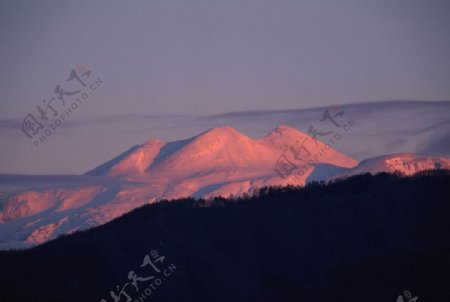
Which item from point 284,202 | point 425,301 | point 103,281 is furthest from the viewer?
point 284,202

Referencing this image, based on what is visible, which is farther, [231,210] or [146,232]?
[231,210]

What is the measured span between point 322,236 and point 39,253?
3730 cm

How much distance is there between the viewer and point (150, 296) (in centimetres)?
13150

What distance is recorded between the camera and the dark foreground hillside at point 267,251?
132 m

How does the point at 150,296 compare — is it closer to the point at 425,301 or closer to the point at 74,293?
the point at 74,293

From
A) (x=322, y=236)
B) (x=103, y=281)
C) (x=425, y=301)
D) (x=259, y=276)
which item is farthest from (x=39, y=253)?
(x=425, y=301)

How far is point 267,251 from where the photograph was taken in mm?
150375

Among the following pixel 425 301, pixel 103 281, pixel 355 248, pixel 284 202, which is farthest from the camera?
pixel 284 202

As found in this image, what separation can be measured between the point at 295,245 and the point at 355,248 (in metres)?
8.72

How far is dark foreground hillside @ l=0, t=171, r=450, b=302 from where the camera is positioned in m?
132

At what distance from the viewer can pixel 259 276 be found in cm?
14125

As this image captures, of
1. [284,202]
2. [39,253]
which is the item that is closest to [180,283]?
[39,253]

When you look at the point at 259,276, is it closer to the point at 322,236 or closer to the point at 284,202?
the point at 322,236

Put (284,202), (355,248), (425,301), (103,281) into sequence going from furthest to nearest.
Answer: (284,202) < (355,248) < (103,281) < (425,301)
